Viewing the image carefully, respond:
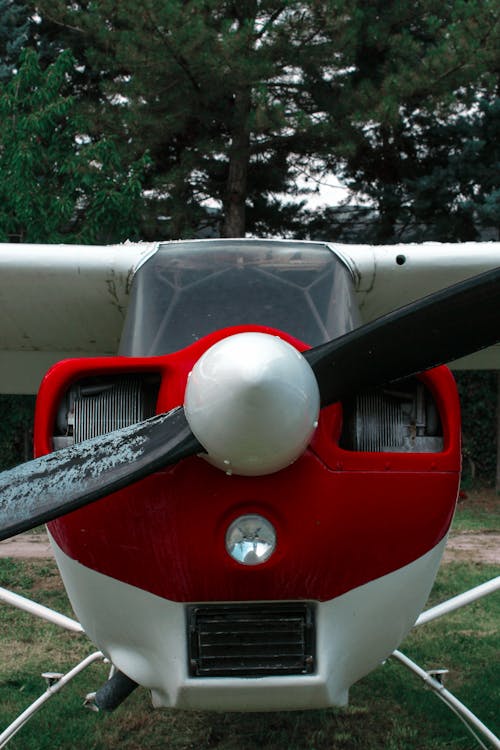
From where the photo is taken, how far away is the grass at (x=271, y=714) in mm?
3564

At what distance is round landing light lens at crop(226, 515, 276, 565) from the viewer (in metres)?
2.04

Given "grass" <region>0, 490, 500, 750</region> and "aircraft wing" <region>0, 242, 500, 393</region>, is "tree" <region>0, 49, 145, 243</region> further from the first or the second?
"aircraft wing" <region>0, 242, 500, 393</region>

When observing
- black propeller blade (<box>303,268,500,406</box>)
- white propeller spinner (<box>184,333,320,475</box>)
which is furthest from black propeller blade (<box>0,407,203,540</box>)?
black propeller blade (<box>303,268,500,406</box>)

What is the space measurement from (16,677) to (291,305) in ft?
9.51

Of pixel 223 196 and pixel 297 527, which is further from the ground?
pixel 223 196

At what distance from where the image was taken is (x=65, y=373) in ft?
7.22

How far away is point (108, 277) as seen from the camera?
10.6 feet

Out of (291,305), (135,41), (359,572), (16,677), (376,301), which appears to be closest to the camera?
(359,572)

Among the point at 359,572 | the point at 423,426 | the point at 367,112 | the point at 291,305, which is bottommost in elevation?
the point at 359,572

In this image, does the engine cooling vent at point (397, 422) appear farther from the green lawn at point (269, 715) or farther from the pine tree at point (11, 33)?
the pine tree at point (11, 33)

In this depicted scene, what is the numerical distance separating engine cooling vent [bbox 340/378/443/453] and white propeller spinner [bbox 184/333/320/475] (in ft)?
1.55

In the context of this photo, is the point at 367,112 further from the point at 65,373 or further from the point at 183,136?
the point at 65,373

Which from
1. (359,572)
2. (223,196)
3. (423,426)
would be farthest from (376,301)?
(223,196)

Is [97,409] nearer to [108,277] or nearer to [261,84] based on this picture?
[108,277]
